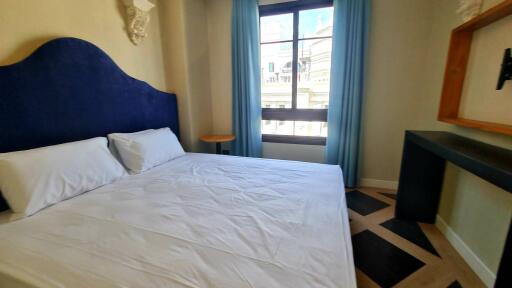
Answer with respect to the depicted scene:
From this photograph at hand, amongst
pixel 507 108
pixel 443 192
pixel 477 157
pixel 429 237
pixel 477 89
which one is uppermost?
pixel 477 89

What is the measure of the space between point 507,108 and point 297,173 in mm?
1363

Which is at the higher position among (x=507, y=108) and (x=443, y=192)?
(x=507, y=108)

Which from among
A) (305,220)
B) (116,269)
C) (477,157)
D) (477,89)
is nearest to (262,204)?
(305,220)

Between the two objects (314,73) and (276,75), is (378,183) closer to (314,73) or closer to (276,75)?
(314,73)

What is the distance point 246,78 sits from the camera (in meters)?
2.94

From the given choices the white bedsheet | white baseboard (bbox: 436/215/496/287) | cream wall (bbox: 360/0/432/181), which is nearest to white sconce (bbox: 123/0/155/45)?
the white bedsheet

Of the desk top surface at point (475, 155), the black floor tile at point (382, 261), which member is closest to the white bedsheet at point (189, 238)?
the black floor tile at point (382, 261)

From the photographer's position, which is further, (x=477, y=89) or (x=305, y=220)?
(x=477, y=89)

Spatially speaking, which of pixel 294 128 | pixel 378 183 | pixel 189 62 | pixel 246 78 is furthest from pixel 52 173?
pixel 378 183

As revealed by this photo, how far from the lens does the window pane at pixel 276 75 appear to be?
2.96 meters

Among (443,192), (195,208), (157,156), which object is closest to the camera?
(195,208)

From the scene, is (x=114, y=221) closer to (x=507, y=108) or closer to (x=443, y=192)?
(x=507, y=108)

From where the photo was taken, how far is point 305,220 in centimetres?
115

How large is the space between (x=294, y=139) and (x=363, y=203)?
3.92ft
